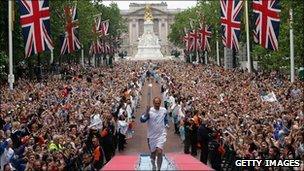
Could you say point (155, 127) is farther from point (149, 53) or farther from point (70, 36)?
point (149, 53)

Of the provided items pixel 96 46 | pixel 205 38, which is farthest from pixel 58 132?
pixel 96 46

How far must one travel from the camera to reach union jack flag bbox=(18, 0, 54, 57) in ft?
105

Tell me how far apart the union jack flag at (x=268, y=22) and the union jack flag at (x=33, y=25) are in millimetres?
9735

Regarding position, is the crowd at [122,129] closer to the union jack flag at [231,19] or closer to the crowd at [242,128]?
the crowd at [242,128]

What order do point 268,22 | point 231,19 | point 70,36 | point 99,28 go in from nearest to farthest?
point 268,22 → point 231,19 → point 70,36 → point 99,28

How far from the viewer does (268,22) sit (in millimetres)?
31891

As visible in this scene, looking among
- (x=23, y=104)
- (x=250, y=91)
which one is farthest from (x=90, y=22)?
(x=23, y=104)

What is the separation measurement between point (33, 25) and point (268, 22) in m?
10.5

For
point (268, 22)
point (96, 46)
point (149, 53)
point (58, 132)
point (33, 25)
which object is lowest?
point (58, 132)

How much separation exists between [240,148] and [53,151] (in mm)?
4043

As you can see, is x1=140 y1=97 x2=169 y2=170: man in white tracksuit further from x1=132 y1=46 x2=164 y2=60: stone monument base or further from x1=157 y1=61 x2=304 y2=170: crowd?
x1=132 y1=46 x2=164 y2=60: stone monument base

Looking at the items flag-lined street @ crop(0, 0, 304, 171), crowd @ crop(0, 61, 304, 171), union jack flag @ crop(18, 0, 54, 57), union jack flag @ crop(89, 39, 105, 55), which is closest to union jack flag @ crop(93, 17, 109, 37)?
union jack flag @ crop(89, 39, 105, 55)

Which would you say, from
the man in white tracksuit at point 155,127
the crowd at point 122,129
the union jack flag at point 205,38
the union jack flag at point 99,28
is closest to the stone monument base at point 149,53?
the union jack flag at point 99,28

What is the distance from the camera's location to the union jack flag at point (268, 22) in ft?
105
